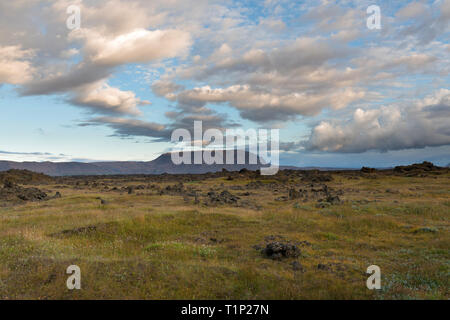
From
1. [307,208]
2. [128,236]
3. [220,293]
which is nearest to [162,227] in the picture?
[128,236]

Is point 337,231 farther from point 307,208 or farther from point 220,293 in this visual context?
point 220,293

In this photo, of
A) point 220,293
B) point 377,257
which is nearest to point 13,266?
point 220,293

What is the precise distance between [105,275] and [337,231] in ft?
51.4

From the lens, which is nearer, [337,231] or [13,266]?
[13,266]

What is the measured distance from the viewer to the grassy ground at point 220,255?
31.8 ft

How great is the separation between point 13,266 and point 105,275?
14.6 ft

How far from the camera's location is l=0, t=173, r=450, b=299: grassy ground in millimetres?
9688

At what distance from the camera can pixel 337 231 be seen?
20.3 metres

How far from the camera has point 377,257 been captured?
1416 cm

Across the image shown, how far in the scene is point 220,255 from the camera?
46.6ft

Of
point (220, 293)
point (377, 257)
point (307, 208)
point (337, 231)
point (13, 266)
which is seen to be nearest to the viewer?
point (220, 293)
